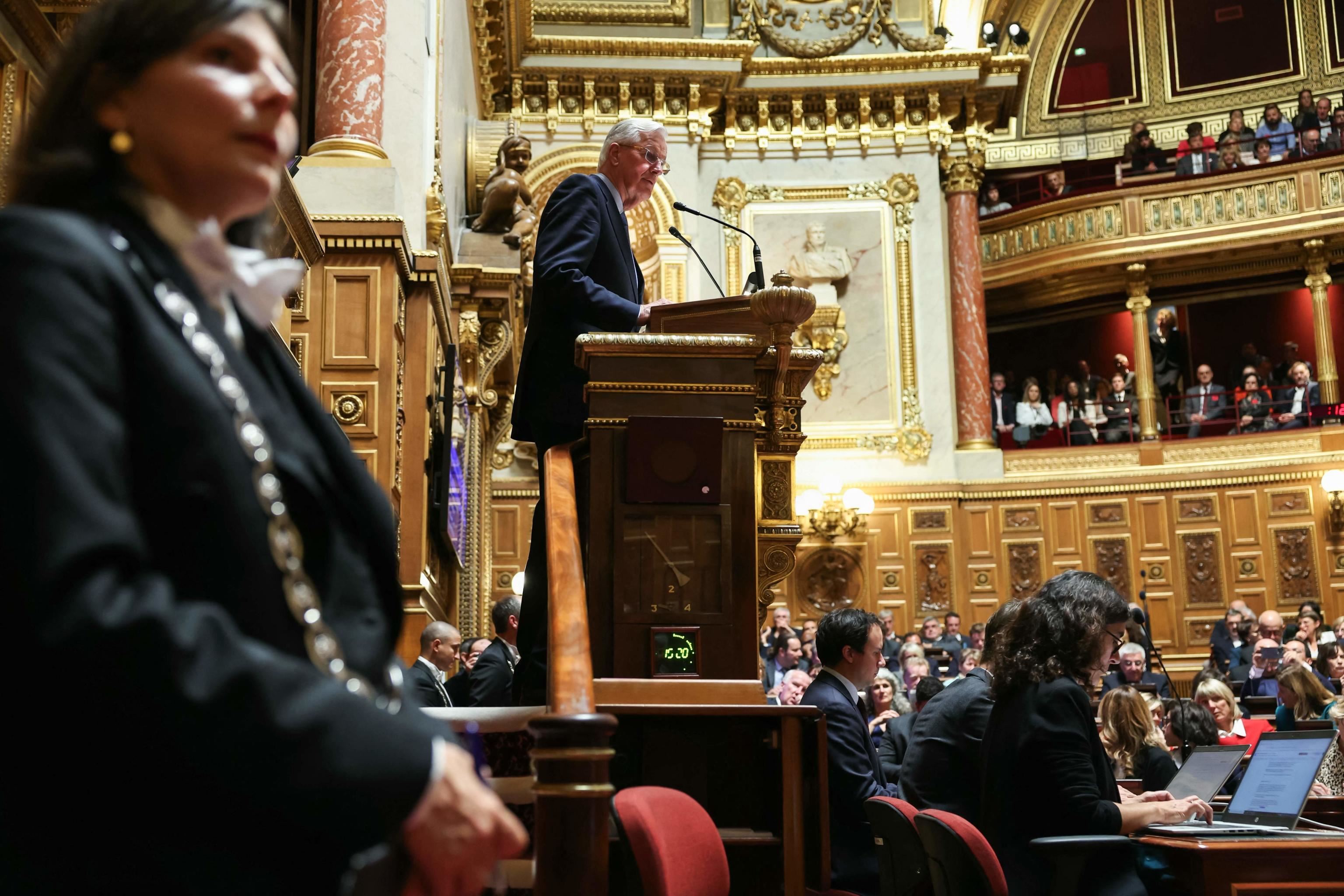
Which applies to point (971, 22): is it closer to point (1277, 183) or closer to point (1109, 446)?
point (1277, 183)

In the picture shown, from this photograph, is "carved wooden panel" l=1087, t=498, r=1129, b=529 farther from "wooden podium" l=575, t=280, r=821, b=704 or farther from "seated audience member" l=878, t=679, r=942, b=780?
"wooden podium" l=575, t=280, r=821, b=704

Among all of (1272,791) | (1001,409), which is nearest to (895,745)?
(1272,791)

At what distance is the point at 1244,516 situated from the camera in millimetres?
16219

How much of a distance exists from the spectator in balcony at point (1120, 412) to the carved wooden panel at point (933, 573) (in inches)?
111

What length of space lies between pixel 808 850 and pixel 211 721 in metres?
2.60

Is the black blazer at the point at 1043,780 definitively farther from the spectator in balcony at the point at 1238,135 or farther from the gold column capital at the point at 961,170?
the spectator in balcony at the point at 1238,135

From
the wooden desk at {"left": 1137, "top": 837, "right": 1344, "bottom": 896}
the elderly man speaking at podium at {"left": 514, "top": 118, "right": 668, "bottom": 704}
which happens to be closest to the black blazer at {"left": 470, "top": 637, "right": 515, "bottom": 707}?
the elderly man speaking at podium at {"left": 514, "top": 118, "right": 668, "bottom": 704}

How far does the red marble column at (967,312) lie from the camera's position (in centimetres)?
1683

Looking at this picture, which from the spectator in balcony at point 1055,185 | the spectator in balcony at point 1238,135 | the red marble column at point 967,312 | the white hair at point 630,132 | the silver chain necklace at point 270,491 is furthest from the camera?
the spectator in balcony at point 1055,185

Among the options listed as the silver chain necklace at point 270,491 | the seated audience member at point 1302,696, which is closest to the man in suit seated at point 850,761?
the silver chain necklace at point 270,491

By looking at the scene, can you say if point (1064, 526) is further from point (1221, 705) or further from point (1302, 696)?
point (1221, 705)

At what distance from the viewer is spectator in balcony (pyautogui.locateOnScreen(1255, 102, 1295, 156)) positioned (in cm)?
1781

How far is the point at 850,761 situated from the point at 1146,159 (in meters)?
15.7

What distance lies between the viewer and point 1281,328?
19.6m
